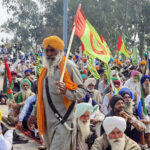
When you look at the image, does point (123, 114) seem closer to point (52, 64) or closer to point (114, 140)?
point (114, 140)

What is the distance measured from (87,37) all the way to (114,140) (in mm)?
1864

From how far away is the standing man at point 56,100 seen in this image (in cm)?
396

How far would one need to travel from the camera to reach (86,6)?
4388 centimetres

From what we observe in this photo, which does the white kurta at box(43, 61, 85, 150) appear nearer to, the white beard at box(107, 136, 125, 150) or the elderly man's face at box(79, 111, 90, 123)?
the white beard at box(107, 136, 125, 150)

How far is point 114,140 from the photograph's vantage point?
3930 mm

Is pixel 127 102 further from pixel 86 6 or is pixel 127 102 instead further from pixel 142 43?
pixel 86 6

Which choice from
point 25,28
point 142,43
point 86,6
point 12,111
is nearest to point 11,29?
point 25,28

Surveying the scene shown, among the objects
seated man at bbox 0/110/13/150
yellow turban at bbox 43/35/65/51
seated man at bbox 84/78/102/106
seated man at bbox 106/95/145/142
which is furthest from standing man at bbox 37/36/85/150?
seated man at bbox 84/78/102/106

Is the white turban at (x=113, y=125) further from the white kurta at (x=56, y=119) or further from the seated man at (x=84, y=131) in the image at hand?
the seated man at (x=84, y=131)

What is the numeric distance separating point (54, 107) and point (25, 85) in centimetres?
394

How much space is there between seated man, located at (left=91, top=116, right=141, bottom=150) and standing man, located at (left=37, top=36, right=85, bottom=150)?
0.32 metres

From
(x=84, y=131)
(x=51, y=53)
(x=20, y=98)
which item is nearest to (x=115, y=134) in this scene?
(x=84, y=131)

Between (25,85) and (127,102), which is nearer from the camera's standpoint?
(127,102)

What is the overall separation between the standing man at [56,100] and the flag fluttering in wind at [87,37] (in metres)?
0.82
